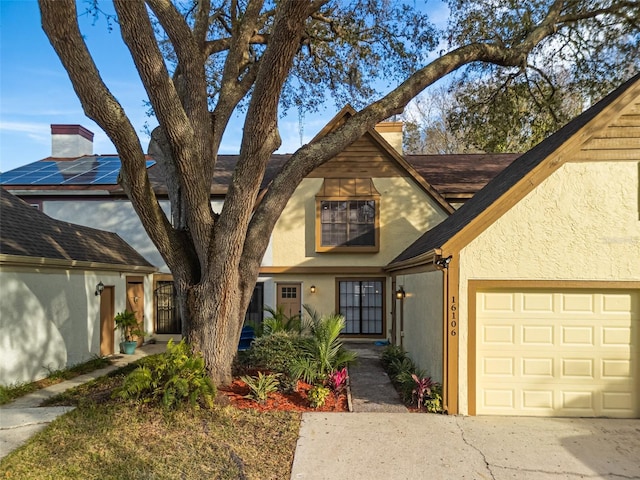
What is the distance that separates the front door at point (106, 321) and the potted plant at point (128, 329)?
0.19m

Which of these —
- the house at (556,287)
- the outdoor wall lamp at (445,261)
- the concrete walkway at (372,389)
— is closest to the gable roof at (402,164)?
the concrete walkway at (372,389)

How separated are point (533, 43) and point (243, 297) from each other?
8.86m

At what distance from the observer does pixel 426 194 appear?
1416 centimetres

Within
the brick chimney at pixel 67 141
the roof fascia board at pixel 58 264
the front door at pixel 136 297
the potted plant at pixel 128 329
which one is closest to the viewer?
the roof fascia board at pixel 58 264

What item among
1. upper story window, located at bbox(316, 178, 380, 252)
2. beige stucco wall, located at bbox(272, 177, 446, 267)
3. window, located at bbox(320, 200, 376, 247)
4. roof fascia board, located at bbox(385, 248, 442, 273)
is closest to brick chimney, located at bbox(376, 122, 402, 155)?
beige stucco wall, located at bbox(272, 177, 446, 267)

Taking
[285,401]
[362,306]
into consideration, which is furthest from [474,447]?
[362,306]

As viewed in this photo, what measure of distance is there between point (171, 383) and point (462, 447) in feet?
14.9

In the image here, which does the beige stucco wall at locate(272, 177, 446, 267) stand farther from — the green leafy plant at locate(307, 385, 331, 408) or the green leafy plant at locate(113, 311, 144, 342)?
the green leafy plant at locate(307, 385, 331, 408)

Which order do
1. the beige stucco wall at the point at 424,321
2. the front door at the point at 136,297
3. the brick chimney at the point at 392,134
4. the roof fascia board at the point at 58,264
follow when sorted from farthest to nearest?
the brick chimney at the point at 392,134
the front door at the point at 136,297
the roof fascia board at the point at 58,264
the beige stucco wall at the point at 424,321

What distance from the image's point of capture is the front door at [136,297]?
13805mm

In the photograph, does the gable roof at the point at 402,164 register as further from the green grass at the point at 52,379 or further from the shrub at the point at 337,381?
the green grass at the point at 52,379

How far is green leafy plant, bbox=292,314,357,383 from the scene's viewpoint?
8.21 m

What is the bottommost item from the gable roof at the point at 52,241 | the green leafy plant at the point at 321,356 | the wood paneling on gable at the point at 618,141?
the green leafy plant at the point at 321,356

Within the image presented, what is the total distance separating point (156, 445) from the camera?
5711mm
